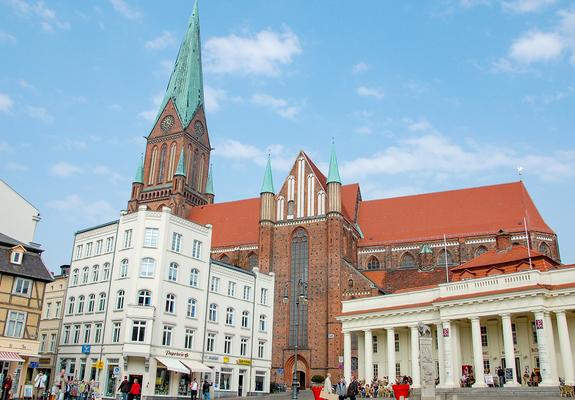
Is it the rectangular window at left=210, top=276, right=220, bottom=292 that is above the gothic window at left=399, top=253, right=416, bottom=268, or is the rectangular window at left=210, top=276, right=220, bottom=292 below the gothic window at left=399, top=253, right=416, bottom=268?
below

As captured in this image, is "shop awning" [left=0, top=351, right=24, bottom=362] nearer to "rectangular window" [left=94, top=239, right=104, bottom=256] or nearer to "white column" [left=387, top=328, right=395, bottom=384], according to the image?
"rectangular window" [left=94, top=239, right=104, bottom=256]

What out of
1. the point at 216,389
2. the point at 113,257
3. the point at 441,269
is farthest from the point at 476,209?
the point at 113,257

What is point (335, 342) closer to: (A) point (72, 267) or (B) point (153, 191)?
(A) point (72, 267)

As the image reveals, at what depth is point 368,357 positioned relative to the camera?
1757 inches

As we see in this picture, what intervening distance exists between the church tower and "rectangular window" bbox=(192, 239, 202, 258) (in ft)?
103

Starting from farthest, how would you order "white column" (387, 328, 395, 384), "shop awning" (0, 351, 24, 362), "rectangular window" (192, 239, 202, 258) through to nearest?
1. "white column" (387, 328, 395, 384)
2. "rectangular window" (192, 239, 202, 258)
3. "shop awning" (0, 351, 24, 362)

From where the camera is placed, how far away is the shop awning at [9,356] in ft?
104

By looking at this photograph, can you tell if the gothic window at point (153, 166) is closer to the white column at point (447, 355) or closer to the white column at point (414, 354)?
the white column at point (414, 354)

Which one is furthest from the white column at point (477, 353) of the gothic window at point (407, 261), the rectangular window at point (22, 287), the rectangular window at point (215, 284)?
the rectangular window at point (22, 287)

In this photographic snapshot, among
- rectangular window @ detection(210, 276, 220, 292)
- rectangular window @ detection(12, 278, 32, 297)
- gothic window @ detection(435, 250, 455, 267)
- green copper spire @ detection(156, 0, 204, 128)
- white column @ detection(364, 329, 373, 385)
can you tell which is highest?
green copper spire @ detection(156, 0, 204, 128)

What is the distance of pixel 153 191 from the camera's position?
7619cm

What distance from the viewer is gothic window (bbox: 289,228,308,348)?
56344 mm

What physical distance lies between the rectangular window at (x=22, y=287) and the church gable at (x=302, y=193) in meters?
31.6

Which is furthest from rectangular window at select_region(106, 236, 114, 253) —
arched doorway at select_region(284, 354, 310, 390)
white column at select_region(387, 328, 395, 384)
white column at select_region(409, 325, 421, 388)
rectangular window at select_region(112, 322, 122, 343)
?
arched doorway at select_region(284, 354, 310, 390)
